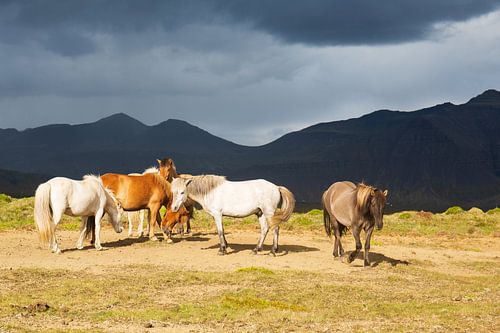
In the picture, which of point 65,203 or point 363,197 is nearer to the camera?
point 363,197

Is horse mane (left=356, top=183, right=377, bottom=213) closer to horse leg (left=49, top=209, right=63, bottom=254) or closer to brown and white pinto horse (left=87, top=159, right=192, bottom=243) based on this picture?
brown and white pinto horse (left=87, top=159, right=192, bottom=243)

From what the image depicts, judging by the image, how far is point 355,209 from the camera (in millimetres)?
22016

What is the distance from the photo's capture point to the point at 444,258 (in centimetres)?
2711

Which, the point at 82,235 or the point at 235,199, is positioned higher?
the point at 235,199

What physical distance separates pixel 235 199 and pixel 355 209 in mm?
4249

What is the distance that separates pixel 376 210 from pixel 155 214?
369 inches

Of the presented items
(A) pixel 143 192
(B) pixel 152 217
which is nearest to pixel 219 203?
(A) pixel 143 192

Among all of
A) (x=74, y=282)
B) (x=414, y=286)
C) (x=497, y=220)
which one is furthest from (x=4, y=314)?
(x=497, y=220)

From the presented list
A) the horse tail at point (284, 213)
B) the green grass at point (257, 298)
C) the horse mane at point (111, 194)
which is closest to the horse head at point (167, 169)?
the horse mane at point (111, 194)

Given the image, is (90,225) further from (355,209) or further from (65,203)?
(355,209)

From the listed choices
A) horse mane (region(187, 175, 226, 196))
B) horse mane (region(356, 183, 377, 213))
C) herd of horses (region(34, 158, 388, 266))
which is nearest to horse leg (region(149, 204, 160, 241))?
herd of horses (region(34, 158, 388, 266))

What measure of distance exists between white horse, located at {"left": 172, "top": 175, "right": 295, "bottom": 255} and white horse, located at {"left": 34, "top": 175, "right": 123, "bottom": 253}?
287 cm

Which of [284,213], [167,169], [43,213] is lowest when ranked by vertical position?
[284,213]

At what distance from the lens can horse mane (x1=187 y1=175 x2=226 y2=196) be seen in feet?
77.8
